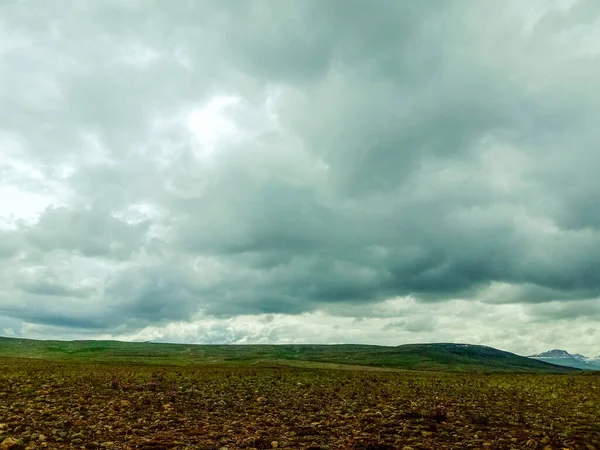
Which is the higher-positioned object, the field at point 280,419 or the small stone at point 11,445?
the small stone at point 11,445

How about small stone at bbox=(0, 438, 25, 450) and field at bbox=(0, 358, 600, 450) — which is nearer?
small stone at bbox=(0, 438, 25, 450)

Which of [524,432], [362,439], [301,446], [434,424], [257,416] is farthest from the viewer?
[257,416]

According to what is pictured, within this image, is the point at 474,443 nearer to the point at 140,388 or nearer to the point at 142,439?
the point at 142,439

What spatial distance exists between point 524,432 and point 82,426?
54.2 ft

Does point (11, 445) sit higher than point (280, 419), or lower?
higher

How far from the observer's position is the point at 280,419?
2098cm

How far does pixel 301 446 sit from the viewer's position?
15672 millimetres

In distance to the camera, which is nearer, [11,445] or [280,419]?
[11,445]

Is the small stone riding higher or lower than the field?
higher

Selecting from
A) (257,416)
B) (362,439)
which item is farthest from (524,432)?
(257,416)

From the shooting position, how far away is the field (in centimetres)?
1599

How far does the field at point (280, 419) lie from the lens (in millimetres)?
15992

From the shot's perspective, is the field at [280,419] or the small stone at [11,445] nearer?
the small stone at [11,445]

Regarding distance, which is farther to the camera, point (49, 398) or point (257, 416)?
point (49, 398)
